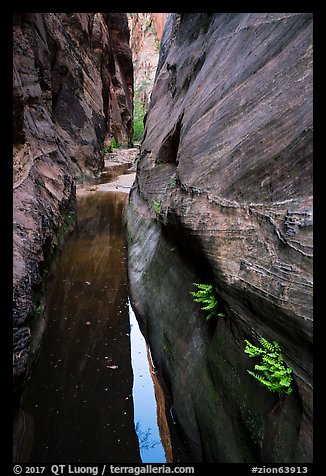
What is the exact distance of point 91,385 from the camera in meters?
4.57

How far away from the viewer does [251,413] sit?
2816 millimetres

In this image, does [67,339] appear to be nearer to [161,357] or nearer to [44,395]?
[44,395]

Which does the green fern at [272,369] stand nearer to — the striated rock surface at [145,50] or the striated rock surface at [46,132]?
the striated rock surface at [46,132]

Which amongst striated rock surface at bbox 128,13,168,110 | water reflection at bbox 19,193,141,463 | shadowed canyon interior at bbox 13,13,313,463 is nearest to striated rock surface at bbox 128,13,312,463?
shadowed canyon interior at bbox 13,13,313,463

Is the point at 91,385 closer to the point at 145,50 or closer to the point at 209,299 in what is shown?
the point at 209,299

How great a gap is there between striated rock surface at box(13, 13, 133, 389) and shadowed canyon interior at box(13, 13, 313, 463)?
80mm

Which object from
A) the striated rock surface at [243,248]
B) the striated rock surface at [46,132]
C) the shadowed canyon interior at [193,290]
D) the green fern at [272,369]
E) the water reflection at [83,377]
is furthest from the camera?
the striated rock surface at [46,132]

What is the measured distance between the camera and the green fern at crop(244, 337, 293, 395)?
2.50 m

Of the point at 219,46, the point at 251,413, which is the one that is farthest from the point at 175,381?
the point at 219,46

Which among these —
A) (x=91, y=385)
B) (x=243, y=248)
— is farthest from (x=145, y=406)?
(x=243, y=248)

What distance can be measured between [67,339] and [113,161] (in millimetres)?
25810

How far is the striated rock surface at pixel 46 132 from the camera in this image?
5027 mm

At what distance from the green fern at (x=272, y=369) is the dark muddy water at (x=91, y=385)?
195 cm

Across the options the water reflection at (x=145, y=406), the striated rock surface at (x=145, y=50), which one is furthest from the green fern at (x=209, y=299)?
the striated rock surface at (x=145, y=50)
